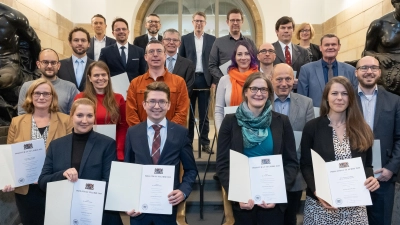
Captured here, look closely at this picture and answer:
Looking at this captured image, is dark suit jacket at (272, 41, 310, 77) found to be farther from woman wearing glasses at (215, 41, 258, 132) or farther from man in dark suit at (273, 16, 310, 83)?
woman wearing glasses at (215, 41, 258, 132)

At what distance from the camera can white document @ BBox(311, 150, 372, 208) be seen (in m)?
2.31

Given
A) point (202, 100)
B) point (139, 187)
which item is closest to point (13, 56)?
point (202, 100)

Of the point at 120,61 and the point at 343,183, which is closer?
the point at 343,183

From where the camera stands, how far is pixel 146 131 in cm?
260

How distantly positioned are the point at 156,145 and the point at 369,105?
5.27 feet

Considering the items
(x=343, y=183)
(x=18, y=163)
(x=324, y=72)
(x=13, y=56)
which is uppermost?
(x=13, y=56)

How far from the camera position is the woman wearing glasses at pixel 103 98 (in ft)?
10.3

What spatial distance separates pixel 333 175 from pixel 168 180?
1.00m

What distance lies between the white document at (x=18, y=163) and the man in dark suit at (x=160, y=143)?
0.69 meters

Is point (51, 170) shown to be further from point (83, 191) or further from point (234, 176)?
point (234, 176)

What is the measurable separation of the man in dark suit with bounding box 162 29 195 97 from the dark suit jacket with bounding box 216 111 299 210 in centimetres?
176

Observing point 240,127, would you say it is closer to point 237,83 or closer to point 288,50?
point 237,83

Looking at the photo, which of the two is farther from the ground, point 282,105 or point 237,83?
point 237,83

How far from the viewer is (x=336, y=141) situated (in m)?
2.48
